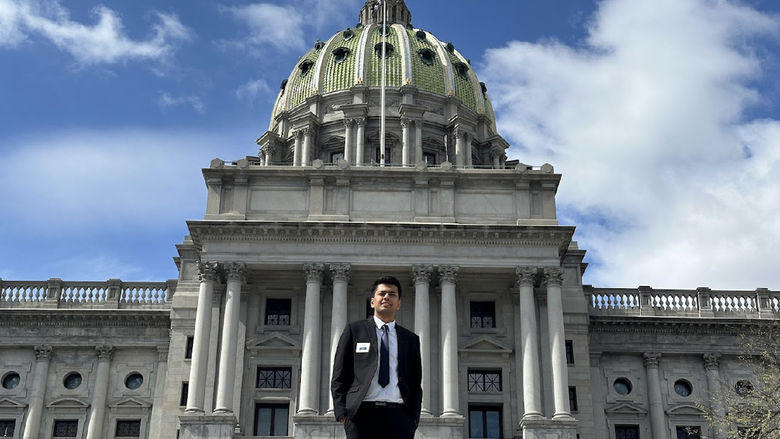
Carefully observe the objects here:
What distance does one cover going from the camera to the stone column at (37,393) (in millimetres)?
53594

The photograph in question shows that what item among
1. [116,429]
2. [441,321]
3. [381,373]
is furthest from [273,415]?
[381,373]

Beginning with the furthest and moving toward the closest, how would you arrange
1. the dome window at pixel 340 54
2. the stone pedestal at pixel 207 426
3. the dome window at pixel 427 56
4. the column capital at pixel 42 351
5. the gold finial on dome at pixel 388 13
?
the gold finial on dome at pixel 388 13 < the dome window at pixel 427 56 < the dome window at pixel 340 54 < the column capital at pixel 42 351 < the stone pedestal at pixel 207 426

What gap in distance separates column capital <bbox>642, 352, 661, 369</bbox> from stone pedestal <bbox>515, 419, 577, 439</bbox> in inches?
549

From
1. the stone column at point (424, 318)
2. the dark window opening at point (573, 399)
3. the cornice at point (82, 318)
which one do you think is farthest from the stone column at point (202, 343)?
the dark window opening at point (573, 399)

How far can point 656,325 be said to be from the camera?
56.4 meters

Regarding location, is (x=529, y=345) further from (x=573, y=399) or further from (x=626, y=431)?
(x=626, y=431)

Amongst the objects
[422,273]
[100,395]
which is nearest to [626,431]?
[422,273]

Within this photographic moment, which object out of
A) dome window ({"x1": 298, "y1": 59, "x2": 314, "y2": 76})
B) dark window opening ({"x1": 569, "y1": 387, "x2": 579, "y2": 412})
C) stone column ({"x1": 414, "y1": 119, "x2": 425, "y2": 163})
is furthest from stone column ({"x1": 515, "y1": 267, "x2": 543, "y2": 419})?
dome window ({"x1": 298, "y1": 59, "x2": 314, "y2": 76})

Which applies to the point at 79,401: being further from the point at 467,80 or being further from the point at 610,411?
the point at 467,80

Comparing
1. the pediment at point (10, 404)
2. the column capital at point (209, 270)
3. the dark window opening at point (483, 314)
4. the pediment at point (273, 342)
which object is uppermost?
the column capital at point (209, 270)

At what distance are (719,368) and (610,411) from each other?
7.12 m

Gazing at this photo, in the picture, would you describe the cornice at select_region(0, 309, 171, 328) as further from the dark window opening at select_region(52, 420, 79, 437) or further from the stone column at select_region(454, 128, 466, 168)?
the stone column at select_region(454, 128, 466, 168)

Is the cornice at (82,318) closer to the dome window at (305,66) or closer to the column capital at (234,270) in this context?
the column capital at (234,270)

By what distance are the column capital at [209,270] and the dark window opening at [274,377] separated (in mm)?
4962
